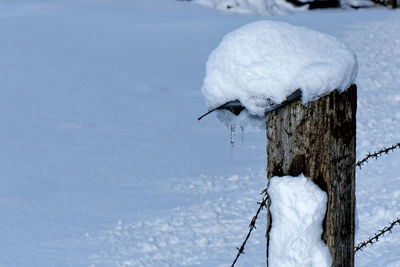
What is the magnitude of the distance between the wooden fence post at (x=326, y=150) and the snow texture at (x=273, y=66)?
5 centimetres

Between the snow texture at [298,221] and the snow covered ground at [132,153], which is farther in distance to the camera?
the snow covered ground at [132,153]

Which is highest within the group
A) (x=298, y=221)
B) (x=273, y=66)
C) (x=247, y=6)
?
(x=273, y=66)

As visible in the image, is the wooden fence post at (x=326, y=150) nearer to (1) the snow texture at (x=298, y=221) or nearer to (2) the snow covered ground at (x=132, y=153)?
(1) the snow texture at (x=298, y=221)

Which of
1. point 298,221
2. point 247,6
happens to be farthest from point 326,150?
point 247,6

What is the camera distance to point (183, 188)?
5242 millimetres

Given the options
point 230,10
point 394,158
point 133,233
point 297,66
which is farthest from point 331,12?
point 297,66

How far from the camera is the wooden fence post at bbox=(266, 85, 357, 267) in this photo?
189 centimetres

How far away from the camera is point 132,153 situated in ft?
19.8

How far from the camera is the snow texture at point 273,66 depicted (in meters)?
1.89

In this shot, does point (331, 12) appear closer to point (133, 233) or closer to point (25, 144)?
point (25, 144)

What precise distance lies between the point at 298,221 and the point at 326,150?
25 centimetres

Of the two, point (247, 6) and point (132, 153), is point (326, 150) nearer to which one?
point (132, 153)

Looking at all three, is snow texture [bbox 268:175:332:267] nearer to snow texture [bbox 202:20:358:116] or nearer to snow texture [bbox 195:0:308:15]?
snow texture [bbox 202:20:358:116]

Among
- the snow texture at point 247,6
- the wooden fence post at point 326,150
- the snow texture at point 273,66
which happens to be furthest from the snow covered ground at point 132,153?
the snow texture at point 247,6
